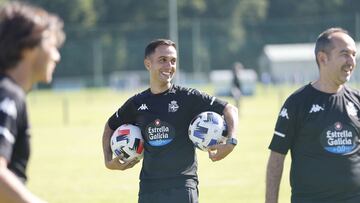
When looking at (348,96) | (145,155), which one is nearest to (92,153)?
(145,155)

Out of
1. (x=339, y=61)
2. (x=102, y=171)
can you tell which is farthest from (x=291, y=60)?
(x=339, y=61)

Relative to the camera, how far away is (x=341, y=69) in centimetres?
604

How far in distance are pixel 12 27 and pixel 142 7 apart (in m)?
70.0

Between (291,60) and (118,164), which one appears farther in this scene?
(291,60)

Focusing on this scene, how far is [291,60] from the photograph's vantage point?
67.5 m

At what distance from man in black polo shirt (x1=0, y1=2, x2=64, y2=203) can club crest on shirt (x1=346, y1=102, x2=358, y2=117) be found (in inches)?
105

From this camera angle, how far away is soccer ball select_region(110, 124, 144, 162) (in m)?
7.25

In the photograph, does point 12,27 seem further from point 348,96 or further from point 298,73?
point 298,73

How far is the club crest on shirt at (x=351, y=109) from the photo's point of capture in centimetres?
614

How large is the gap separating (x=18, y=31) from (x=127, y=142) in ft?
10.8

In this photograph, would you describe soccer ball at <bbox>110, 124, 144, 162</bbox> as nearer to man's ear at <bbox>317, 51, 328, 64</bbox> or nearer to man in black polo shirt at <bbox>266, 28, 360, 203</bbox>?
man in black polo shirt at <bbox>266, 28, 360, 203</bbox>

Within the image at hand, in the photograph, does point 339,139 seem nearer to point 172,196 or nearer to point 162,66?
point 172,196

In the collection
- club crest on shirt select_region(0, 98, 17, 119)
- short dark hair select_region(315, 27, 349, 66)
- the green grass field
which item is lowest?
the green grass field

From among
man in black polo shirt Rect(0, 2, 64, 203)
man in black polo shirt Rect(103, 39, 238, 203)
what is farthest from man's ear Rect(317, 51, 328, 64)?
man in black polo shirt Rect(0, 2, 64, 203)
